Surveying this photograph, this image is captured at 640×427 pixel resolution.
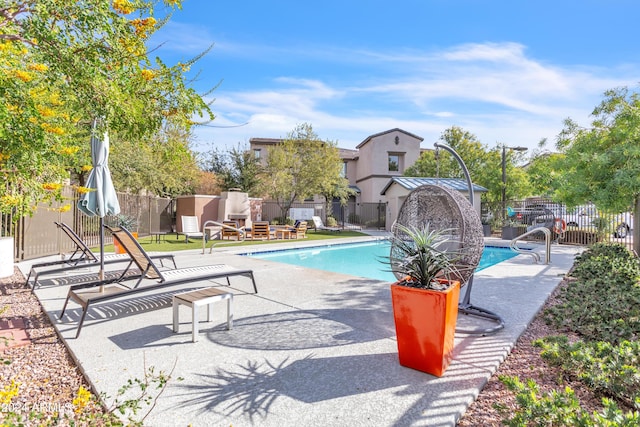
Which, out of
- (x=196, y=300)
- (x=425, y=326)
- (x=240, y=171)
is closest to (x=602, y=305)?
(x=425, y=326)

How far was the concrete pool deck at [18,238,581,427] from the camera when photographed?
2.55 m

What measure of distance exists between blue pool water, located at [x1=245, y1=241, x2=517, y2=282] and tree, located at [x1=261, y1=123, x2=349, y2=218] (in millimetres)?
8070

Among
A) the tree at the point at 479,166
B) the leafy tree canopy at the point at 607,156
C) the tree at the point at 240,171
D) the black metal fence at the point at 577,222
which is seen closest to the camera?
the leafy tree canopy at the point at 607,156

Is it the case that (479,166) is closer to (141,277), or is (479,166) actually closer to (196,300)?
(141,277)

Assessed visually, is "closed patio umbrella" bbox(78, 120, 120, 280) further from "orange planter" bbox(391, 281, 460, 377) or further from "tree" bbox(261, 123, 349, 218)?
"tree" bbox(261, 123, 349, 218)

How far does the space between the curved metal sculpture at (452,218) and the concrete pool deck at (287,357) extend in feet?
2.80

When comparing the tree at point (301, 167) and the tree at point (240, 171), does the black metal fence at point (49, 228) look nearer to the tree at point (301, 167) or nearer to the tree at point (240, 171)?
the tree at point (301, 167)

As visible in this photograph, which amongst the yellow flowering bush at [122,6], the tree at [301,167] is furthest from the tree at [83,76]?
the tree at [301,167]

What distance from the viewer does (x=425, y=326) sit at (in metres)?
3.09

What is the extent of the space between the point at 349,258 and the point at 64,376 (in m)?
10.4

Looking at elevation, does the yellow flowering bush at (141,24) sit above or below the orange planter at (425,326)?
above

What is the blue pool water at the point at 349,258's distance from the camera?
10680 millimetres

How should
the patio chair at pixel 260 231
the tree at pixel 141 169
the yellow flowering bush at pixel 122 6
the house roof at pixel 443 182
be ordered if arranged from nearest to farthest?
the yellow flowering bush at pixel 122 6
the tree at pixel 141 169
the patio chair at pixel 260 231
the house roof at pixel 443 182

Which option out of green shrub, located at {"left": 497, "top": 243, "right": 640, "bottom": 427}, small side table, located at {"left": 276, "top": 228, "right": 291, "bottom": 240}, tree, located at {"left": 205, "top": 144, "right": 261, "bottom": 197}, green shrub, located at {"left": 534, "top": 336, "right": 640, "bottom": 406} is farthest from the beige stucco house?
green shrub, located at {"left": 534, "top": 336, "right": 640, "bottom": 406}
